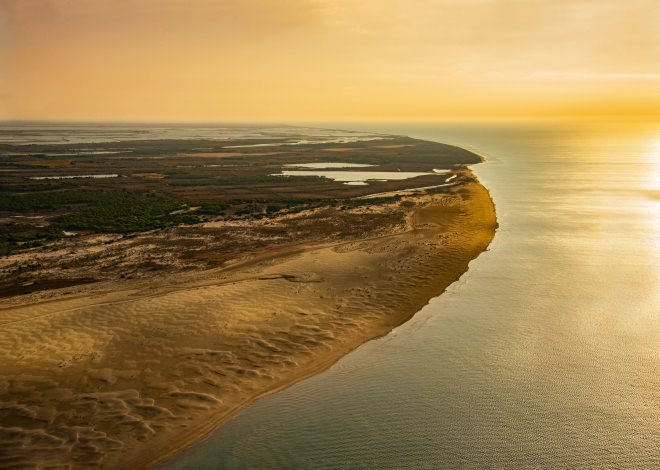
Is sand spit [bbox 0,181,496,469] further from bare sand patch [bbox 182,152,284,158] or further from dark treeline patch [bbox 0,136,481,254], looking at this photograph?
bare sand patch [bbox 182,152,284,158]

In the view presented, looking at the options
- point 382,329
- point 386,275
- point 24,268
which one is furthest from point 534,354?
point 24,268

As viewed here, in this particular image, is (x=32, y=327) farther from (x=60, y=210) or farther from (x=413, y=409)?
(x=60, y=210)

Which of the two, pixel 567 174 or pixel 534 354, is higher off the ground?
pixel 567 174

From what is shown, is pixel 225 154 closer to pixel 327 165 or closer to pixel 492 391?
pixel 327 165

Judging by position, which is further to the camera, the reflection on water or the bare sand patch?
the bare sand patch

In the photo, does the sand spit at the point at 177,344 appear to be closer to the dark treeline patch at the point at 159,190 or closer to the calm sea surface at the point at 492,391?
the calm sea surface at the point at 492,391

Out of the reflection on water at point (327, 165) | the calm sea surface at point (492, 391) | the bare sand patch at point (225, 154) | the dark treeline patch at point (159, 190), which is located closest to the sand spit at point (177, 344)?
the calm sea surface at point (492, 391)

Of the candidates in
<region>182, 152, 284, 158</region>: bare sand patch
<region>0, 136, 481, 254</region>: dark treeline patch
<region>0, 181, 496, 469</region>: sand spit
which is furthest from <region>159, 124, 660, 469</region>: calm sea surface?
<region>182, 152, 284, 158</region>: bare sand patch
